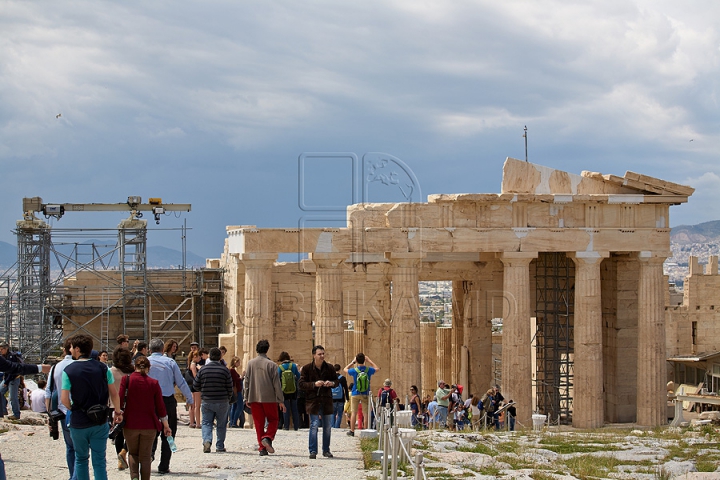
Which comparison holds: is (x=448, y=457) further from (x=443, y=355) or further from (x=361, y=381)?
(x=443, y=355)

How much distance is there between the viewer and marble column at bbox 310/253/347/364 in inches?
981

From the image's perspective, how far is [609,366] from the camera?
29.0m

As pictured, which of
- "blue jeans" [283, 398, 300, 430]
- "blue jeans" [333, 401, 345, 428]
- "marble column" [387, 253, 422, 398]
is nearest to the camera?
"blue jeans" [283, 398, 300, 430]

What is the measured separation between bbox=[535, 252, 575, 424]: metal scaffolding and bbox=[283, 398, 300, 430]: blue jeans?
11161 mm

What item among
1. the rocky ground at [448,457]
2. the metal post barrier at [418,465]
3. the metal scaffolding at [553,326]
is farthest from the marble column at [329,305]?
the metal post barrier at [418,465]

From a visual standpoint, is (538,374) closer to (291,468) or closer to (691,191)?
(691,191)

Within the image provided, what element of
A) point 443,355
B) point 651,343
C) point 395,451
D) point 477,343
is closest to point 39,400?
point 395,451

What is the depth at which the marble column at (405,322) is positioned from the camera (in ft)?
82.9

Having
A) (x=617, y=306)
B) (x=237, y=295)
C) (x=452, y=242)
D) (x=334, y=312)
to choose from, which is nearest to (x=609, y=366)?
(x=617, y=306)

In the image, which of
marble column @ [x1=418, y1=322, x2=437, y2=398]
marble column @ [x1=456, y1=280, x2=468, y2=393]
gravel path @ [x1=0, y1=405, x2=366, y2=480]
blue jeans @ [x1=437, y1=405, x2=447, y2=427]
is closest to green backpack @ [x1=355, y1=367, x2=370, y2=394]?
gravel path @ [x1=0, y1=405, x2=366, y2=480]

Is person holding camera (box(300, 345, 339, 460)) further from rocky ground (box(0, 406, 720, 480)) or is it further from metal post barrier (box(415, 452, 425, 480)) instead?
metal post barrier (box(415, 452, 425, 480))

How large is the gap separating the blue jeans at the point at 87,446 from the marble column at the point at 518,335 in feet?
55.2

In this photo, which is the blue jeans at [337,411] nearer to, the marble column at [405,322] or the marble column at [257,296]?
the marble column at [257,296]

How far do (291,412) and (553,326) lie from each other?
42.6ft
